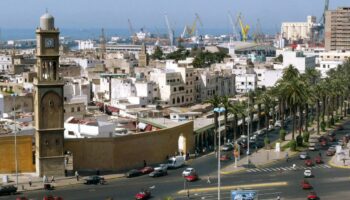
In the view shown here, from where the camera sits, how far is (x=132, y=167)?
65.4 m

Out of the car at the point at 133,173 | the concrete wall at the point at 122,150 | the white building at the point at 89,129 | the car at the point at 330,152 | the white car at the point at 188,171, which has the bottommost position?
the car at the point at 330,152

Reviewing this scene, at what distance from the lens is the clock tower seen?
5975 cm

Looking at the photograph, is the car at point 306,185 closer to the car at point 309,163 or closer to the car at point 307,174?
the car at point 307,174

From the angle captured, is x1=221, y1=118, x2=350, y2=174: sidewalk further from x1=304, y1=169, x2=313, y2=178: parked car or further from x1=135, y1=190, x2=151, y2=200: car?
x1=135, y1=190, x2=151, y2=200: car

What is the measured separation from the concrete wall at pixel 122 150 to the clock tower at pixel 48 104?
1841mm

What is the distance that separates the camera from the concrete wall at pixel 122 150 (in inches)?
2448

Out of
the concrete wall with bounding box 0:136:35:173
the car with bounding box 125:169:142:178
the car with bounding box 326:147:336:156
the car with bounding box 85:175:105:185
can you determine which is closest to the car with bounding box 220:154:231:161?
the car with bounding box 326:147:336:156

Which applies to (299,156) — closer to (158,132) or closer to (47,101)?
(158,132)

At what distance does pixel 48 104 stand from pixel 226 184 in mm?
17077

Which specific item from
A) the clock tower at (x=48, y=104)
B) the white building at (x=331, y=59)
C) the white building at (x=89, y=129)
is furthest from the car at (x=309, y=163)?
the white building at (x=331, y=59)

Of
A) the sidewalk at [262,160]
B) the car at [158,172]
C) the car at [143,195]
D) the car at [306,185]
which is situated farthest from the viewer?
the sidewalk at [262,160]

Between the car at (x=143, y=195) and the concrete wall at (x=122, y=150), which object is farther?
the concrete wall at (x=122, y=150)

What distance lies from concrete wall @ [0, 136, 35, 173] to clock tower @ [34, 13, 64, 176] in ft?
3.42

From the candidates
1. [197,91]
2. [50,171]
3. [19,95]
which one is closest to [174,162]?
[50,171]
